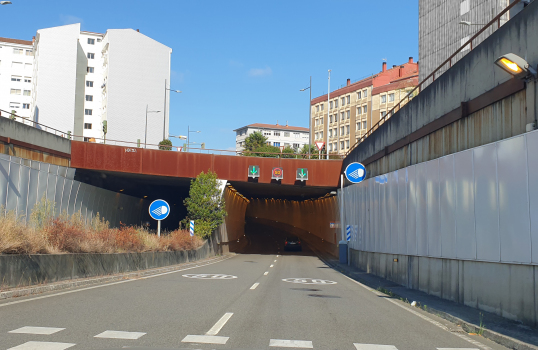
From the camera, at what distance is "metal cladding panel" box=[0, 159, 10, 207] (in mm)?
25492

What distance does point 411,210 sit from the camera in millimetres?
17172

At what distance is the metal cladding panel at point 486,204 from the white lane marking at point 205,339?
6.52m

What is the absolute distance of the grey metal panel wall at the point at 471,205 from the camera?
32.3ft

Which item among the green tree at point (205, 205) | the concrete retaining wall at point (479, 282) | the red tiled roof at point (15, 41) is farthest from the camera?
the red tiled roof at point (15, 41)

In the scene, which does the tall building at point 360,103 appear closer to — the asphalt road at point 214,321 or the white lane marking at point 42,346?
the asphalt road at point 214,321

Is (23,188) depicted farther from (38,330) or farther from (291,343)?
(291,343)

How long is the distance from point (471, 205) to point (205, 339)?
25.8 feet

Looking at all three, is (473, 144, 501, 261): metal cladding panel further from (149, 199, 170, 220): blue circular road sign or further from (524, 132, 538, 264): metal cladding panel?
(149, 199, 170, 220): blue circular road sign

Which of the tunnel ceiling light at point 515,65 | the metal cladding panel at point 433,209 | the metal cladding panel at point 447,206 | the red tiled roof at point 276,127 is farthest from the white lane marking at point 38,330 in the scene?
the red tiled roof at point 276,127

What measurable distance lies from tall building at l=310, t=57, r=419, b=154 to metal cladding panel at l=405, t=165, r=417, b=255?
224 ft

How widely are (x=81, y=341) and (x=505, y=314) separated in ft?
26.5

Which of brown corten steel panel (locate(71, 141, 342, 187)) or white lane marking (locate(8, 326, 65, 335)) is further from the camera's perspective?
brown corten steel panel (locate(71, 141, 342, 187))

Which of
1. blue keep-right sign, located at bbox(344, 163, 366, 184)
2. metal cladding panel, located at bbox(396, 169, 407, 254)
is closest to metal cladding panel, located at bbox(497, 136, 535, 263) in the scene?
metal cladding panel, located at bbox(396, 169, 407, 254)

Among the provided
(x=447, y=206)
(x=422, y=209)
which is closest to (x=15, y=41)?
(x=422, y=209)
